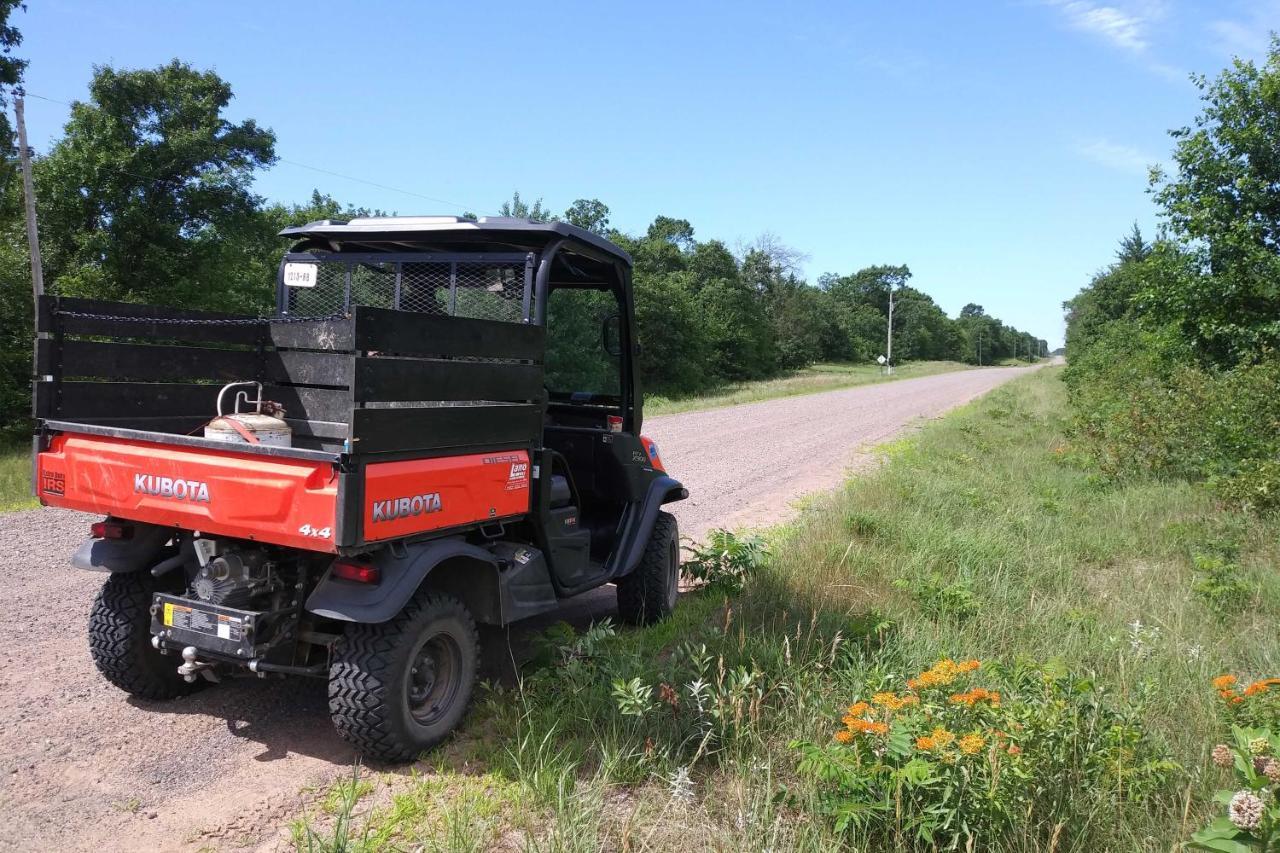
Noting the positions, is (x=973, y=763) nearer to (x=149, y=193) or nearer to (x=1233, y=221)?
(x=1233, y=221)

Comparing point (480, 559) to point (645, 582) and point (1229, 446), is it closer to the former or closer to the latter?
point (645, 582)

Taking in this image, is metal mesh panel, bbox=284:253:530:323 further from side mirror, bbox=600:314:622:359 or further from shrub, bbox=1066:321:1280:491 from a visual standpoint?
shrub, bbox=1066:321:1280:491

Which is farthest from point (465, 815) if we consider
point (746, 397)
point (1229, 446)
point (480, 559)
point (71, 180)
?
point (746, 397)

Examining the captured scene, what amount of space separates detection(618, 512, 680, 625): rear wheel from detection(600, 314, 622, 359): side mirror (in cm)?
108

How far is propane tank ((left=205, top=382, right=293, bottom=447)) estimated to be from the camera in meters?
3.72

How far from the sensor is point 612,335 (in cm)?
524

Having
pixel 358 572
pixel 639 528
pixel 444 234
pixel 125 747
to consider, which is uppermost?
pixel 444 234

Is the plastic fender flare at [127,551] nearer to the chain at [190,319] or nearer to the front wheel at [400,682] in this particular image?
the chain at [190,319]

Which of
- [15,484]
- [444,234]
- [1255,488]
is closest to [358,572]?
[444,234]

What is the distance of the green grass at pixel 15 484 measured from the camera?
26.5 feet

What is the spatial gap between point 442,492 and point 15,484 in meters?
8.59

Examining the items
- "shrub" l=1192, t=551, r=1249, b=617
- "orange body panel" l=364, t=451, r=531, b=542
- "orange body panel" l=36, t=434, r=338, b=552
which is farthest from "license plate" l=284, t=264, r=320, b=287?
"shrub" l=1192, t=551, r=1249, b=617

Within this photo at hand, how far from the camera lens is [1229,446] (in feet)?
29.5

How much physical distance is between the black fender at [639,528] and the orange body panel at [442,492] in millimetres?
1026
